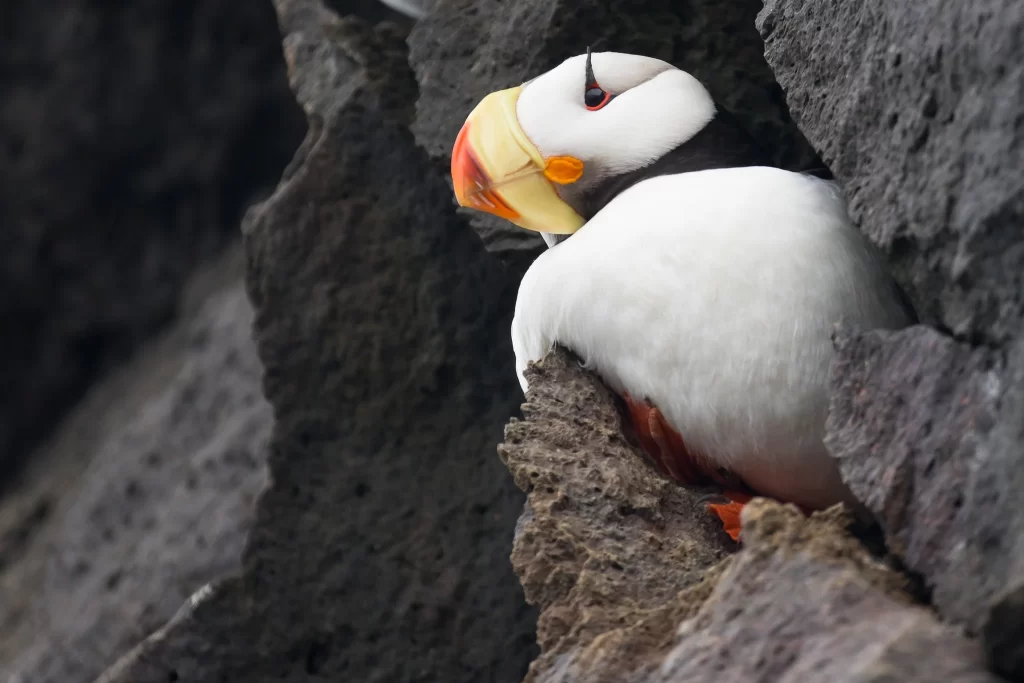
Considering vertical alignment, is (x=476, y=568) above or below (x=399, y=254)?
below

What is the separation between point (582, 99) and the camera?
7.97 ft

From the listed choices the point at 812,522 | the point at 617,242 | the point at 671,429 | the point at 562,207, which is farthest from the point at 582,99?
the point at 812,522

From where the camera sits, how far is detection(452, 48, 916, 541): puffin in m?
1.99

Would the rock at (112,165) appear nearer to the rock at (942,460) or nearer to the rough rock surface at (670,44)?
the rough rock surface at (670,44)

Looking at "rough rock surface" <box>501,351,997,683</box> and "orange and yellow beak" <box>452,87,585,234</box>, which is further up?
"orange and yellow beak" <box>452,87,585,234</box>

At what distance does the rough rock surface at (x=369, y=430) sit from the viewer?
321 centimetres

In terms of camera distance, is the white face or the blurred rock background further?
the white face

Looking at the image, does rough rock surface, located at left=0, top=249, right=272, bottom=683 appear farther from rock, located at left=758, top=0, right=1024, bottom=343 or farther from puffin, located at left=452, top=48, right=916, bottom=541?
rock, located at left=758, top=0, right=1024, bottom=343

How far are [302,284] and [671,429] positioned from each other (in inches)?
57.8

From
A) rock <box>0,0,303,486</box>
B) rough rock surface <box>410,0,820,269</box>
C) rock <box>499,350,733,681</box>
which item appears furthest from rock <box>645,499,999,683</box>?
rock <box>0,0,303,486</box>

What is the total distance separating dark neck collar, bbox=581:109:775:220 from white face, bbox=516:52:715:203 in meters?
0.01

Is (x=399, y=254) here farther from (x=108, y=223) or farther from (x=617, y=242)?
(x=108, y=223)

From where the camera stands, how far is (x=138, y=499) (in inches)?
196

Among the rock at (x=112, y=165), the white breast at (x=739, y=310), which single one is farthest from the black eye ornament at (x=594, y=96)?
the rock at (x=112, y=165)
